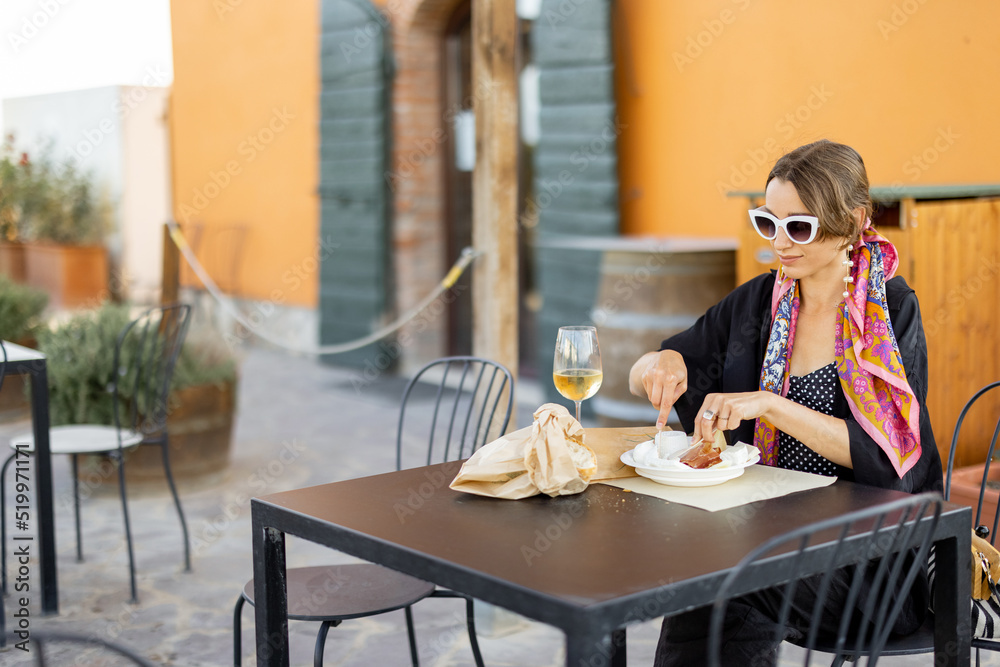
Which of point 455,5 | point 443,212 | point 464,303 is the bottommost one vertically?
point 464,303

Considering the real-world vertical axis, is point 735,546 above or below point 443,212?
below

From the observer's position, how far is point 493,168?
11.5 ft

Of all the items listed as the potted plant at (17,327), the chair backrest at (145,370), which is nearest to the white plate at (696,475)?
the chair backrest at (145,370)

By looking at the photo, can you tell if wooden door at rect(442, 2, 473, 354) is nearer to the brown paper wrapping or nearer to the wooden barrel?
the wooden barrel

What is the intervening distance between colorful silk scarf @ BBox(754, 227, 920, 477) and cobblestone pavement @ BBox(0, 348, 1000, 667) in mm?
1080

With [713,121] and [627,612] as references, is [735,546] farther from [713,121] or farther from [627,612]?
[713,121]

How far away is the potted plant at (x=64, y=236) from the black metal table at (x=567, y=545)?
9.28 meters

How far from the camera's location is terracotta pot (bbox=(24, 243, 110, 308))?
10.6 meters

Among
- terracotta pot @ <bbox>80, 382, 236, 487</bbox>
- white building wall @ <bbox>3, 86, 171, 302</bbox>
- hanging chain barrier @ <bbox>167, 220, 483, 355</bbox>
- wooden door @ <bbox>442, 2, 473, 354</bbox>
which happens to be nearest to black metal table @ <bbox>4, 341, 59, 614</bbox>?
terracotta pot @ <bbox>80, 382, 236, 487</bbox>

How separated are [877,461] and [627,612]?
0.87m

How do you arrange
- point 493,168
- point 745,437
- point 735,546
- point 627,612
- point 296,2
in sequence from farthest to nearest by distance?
point 296,2 < point 493,168 < point 745,437 < point 735,546 < point 627,612

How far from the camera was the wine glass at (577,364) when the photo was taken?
72.4 inches

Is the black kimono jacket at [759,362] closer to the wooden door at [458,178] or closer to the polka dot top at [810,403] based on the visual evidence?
the polka dot top at [810,403]

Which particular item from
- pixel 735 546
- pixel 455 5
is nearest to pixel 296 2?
pixel 455 5
